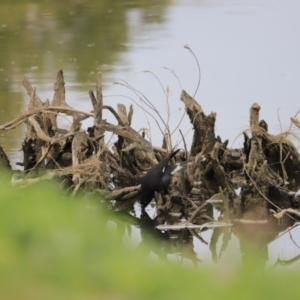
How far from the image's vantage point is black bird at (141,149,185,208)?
506 cm

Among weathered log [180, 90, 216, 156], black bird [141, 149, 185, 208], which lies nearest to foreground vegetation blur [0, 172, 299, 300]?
black bird [141, 149, 185, 208]

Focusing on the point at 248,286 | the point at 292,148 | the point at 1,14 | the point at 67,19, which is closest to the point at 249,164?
the point at 292,148

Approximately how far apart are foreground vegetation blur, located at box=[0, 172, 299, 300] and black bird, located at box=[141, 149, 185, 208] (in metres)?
4.41

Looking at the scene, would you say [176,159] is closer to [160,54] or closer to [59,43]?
[160,54]

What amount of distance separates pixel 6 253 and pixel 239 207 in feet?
14.6

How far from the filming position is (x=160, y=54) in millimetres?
10406

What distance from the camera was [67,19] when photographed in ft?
42.7

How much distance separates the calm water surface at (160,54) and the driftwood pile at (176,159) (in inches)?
26.4

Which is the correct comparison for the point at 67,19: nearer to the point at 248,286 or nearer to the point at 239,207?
the point at 239,207

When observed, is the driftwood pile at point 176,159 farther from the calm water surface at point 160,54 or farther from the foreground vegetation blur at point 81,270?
the foreground vegetation blur at point 81,270

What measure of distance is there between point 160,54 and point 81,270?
988cm

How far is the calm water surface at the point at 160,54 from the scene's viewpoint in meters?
7.95

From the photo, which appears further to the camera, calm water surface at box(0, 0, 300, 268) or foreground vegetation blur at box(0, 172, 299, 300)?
calm water surface at box(0, 0, 300, 268)

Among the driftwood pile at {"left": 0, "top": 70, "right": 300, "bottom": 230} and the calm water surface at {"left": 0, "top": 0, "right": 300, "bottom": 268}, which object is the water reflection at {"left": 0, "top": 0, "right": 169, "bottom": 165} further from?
the driftwood pile at {"left": 0, "top": 70, "right": 300, "bottom": 230}
